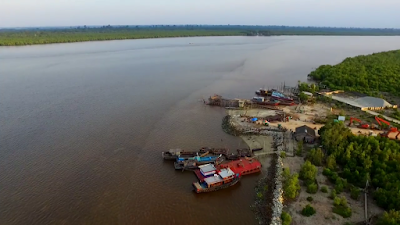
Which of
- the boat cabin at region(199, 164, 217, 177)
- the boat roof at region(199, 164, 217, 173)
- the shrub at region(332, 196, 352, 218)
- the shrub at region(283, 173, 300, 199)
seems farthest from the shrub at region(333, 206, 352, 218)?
the boat roof at region(199, 164, 217, 173)

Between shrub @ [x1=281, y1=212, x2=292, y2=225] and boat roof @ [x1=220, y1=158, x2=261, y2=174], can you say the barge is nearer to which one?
boat roof @ [x1=220, y1=158, x2=261, y2=174]

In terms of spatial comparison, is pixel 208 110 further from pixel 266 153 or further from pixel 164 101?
pixel 266 153

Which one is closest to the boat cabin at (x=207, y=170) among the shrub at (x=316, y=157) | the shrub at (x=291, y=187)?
the shrub at (x=291, y=187)

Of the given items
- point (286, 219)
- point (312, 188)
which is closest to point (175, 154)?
point (286, 219)

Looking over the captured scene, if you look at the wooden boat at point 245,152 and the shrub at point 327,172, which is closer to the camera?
the shrub at point 327,172

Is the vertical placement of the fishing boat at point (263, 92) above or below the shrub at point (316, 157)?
above

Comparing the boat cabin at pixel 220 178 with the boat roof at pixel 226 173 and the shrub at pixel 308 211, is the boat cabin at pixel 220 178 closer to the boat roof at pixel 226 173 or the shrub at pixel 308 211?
the boat roof at pixel 226 173

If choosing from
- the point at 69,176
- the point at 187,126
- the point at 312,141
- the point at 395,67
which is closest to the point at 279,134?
the point at 312,141
